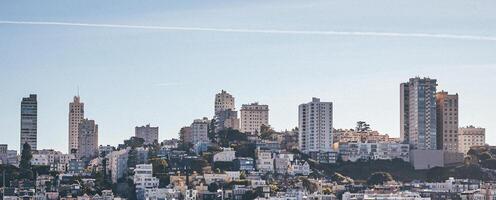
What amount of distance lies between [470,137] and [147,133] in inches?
452

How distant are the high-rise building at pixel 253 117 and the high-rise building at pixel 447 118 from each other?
25.0ft

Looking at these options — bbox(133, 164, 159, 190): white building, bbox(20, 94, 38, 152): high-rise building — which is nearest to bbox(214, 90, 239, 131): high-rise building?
bbox(20, 94, 38, 152): high-rise building

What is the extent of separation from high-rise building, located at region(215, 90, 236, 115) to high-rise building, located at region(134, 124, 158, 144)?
247 centimetres

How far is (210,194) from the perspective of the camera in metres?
38.1

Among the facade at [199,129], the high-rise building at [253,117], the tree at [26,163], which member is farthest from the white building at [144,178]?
the high-rise building at [253,117]

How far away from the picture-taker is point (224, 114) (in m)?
49.5

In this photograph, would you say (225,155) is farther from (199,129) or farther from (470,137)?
(470,137)

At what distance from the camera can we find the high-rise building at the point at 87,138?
49688 millimetres

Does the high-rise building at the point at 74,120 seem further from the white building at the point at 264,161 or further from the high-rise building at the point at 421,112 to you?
the high-rise building at the point at 421,112

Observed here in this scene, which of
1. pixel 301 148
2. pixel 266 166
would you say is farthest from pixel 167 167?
pixel 301 148

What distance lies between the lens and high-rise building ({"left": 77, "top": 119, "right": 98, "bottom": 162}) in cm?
4969

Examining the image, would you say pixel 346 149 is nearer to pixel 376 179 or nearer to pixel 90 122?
pixel 376 179

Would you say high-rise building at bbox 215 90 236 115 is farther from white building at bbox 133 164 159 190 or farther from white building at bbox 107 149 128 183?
white building at bbox 133 164 159 190

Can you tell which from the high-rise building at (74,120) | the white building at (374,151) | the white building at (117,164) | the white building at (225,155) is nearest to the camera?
the white building at (117,164)
